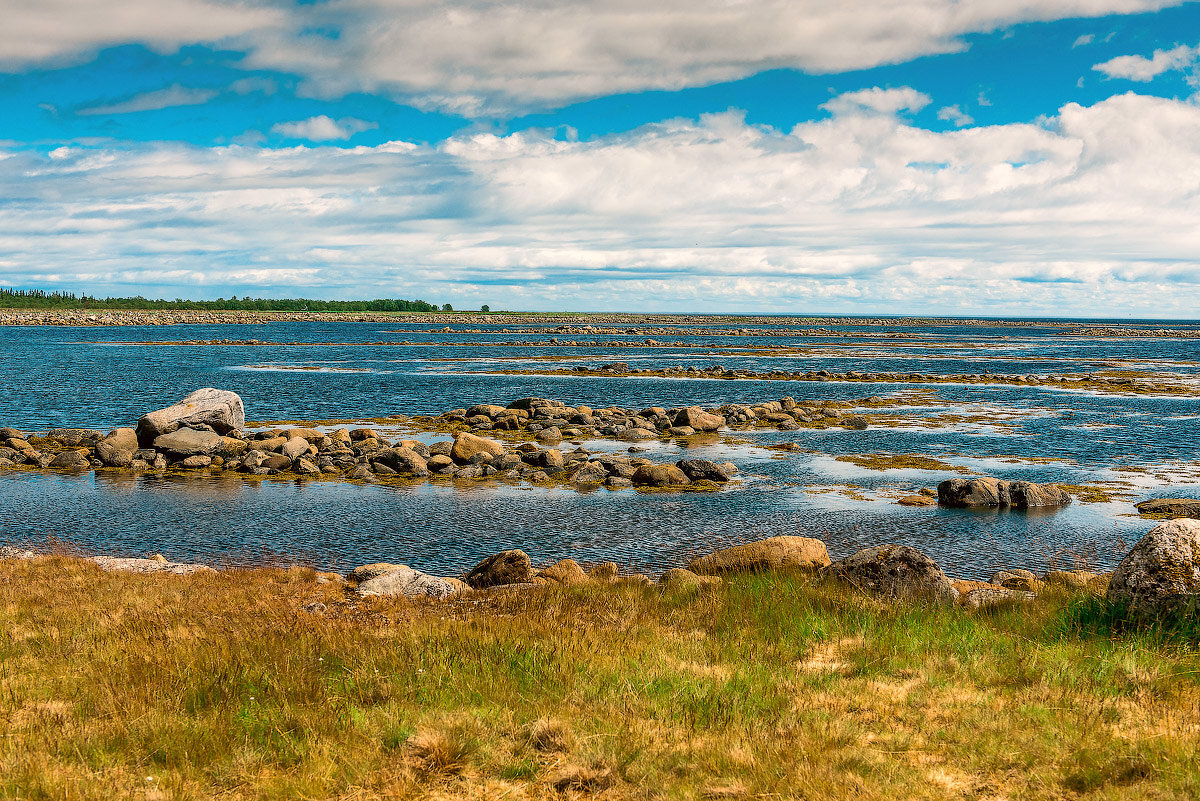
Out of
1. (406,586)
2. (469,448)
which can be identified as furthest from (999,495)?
(406,586)

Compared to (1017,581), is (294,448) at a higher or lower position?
higher

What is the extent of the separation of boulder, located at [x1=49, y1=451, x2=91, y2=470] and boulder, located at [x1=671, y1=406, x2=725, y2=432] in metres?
27.5

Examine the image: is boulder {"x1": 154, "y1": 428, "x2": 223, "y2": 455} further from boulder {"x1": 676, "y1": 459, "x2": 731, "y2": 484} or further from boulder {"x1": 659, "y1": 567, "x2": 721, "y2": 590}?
boulder {"x1": 659, "y1": 567, "x2": 721, "y2": 590}

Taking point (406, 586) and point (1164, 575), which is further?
point (406, 586)

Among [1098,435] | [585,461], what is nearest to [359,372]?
[585,461]

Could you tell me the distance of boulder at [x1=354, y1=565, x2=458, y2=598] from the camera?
49.8 ft

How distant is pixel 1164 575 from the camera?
33.0ft

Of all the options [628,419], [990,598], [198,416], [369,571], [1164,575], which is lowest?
[369,571]

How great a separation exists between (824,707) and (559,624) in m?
3.91

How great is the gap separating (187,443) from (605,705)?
31.4 meters

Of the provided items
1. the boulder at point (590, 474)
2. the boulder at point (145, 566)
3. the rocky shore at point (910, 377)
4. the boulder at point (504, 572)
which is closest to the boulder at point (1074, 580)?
the boulder at point (504, 572)

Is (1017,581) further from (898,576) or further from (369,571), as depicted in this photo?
(369,571)

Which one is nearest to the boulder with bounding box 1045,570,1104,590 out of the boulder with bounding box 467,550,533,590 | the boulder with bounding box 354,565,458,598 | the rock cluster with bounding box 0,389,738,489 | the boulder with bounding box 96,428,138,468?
the boulder with bounding box 467,550,533,590

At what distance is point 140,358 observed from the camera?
9200 cm
